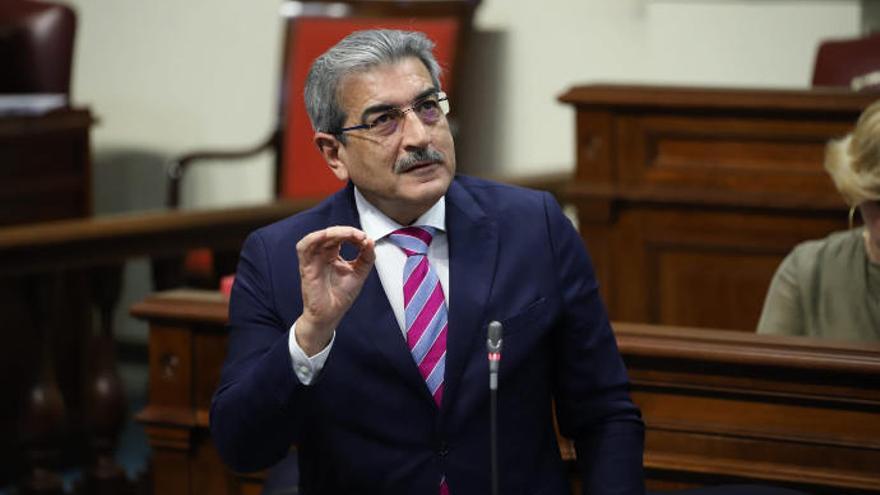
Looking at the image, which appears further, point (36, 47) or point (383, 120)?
point (36, 47)

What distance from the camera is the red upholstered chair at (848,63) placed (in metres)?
4.34

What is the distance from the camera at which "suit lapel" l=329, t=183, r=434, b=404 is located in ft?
7.40

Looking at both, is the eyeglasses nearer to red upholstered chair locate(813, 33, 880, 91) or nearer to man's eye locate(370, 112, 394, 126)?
man's eye locate(370, 112, 394, 126)

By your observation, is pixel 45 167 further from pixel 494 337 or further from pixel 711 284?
pixel 494 337

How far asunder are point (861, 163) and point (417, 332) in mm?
995

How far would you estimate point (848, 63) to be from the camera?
4414mm

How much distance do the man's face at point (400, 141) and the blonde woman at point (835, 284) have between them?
0.97 meters

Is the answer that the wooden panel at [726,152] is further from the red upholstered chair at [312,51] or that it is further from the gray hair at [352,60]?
the gray hair at [352,60]

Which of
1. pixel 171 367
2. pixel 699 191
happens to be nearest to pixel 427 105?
pixel 171 367

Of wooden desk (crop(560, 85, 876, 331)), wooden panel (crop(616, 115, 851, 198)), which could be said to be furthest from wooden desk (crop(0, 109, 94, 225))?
wooden panel (crop(616, 115, 851, 198))

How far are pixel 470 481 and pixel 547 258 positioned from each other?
13.4 inches

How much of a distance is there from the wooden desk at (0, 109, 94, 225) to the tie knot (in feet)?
11.6

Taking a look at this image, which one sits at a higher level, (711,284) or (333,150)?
(333,150)

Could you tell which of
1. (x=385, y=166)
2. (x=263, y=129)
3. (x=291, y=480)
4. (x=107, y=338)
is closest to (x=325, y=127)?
(x=385, y=166)
